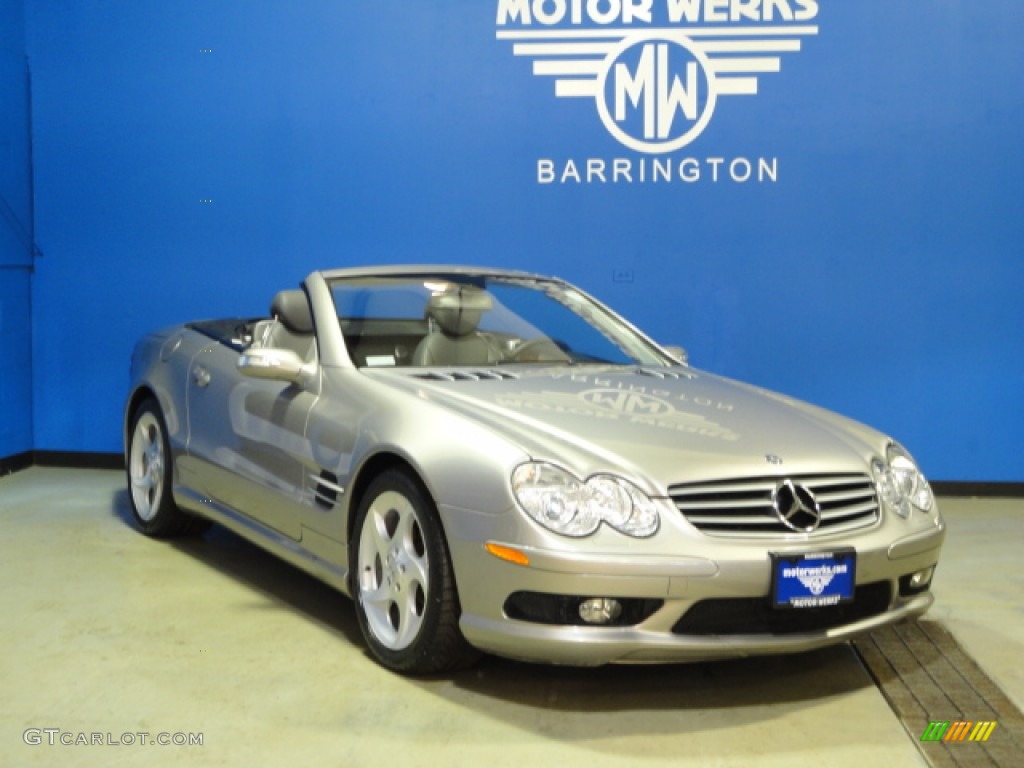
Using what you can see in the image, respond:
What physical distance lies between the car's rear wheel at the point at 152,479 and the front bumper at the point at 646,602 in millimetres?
2410

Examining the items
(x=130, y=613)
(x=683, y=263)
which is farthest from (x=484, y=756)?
(x=683, y=263)

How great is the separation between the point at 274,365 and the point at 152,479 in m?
1.66

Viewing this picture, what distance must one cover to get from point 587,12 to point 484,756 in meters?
4.77

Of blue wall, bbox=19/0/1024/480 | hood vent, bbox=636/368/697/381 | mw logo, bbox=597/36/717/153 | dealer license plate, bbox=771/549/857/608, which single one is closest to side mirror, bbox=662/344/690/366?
hood vent, bbox=636/368/697/381

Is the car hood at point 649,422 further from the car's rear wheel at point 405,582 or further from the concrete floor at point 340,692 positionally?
the concrete floor at point 340,692

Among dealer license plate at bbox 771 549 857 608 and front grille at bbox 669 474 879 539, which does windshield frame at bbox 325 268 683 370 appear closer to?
front grille at bbox 669 474 879 539

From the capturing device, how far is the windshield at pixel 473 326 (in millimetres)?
4523

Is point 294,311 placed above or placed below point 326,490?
above

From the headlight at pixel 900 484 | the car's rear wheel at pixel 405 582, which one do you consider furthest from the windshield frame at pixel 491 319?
the headlight at pixel 900 484

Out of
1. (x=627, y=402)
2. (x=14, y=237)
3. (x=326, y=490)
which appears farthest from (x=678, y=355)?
(x=14, y=237)

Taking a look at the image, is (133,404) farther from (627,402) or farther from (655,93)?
(655,93)

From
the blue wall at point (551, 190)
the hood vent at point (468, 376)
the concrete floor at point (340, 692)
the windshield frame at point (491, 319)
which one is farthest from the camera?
the blue wall at point (551, 190)

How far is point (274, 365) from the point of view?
4.32 metres

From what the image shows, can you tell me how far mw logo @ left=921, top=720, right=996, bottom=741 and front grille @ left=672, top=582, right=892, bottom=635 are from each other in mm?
359
